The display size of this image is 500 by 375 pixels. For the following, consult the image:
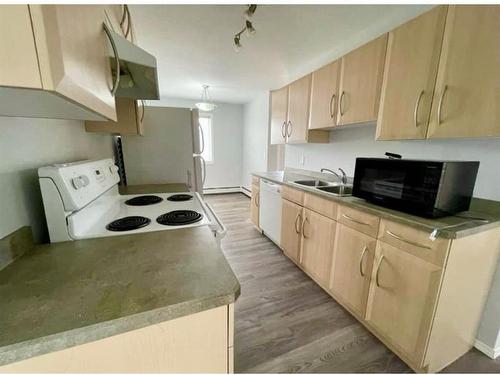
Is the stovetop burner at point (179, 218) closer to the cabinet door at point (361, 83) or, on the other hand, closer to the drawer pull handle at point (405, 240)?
the drawer pull handle at point (405, 240)

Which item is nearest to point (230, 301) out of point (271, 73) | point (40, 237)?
point (40, 237)

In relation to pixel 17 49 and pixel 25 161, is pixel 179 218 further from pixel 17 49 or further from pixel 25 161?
pixel 17 49

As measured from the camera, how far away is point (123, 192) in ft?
5.81

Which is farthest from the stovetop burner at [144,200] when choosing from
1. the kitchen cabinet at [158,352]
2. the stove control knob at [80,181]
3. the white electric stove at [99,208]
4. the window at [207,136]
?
the window at [207,136]

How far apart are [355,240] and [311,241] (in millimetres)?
535

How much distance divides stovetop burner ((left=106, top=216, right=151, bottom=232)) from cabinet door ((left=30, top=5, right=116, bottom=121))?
1.66 ft

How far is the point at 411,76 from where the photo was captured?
4.52ft

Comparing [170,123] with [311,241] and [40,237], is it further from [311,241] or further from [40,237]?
[311,241]

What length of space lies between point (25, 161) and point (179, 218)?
64 cm

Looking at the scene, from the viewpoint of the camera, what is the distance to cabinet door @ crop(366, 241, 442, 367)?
1.13m

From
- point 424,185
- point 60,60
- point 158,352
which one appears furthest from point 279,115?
point 158,352

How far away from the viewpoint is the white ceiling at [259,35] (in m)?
1.70

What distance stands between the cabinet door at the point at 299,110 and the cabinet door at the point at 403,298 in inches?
61.7

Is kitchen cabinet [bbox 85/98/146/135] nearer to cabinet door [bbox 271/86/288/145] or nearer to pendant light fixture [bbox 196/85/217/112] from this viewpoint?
cabinet door [bbox 271/86/288/145]
